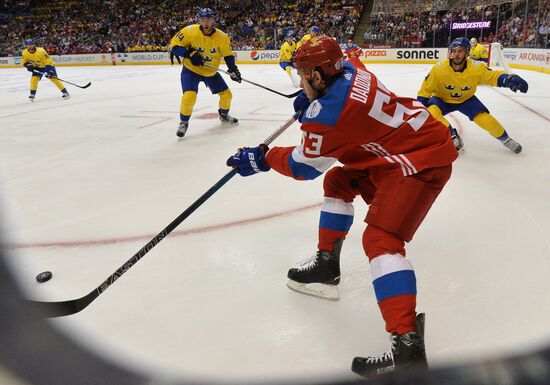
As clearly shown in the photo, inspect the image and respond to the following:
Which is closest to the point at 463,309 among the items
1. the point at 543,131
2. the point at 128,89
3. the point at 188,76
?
the point at 543,131

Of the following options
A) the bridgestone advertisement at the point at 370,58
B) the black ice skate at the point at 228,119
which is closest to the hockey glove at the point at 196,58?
the black ice skate at the point at 228,119

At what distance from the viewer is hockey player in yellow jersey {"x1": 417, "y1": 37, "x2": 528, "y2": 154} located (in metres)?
3.67

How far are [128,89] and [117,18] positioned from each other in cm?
1647

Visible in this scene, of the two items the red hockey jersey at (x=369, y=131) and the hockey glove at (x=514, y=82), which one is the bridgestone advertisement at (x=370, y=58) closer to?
the hockey glove at (x=514, y=82)

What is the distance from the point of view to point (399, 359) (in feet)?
4.12

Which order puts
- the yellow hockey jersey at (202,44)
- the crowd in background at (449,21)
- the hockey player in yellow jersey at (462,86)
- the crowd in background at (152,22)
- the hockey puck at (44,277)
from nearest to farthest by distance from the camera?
the hockey puck at (44,277), the hockey player in yellow jersey at (462,86), the yellow hockey jersey at (202,44), the crowd in background at (449,21), the crowd in background at (152,22)

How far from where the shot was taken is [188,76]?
196 inches

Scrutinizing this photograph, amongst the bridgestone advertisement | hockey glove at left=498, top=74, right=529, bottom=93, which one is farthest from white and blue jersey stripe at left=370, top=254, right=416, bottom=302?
the bridgestone advertisement

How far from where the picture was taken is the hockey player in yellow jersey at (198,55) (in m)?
4.82

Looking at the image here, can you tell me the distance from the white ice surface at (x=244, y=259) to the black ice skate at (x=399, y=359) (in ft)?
0.29

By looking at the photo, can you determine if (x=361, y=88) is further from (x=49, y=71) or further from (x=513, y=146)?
(x=49, y=71)

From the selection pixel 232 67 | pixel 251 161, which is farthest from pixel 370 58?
pixel 251 161

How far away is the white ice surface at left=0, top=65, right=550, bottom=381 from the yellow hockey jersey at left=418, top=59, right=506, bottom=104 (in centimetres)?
53

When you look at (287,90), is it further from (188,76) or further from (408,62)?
(408,62)
